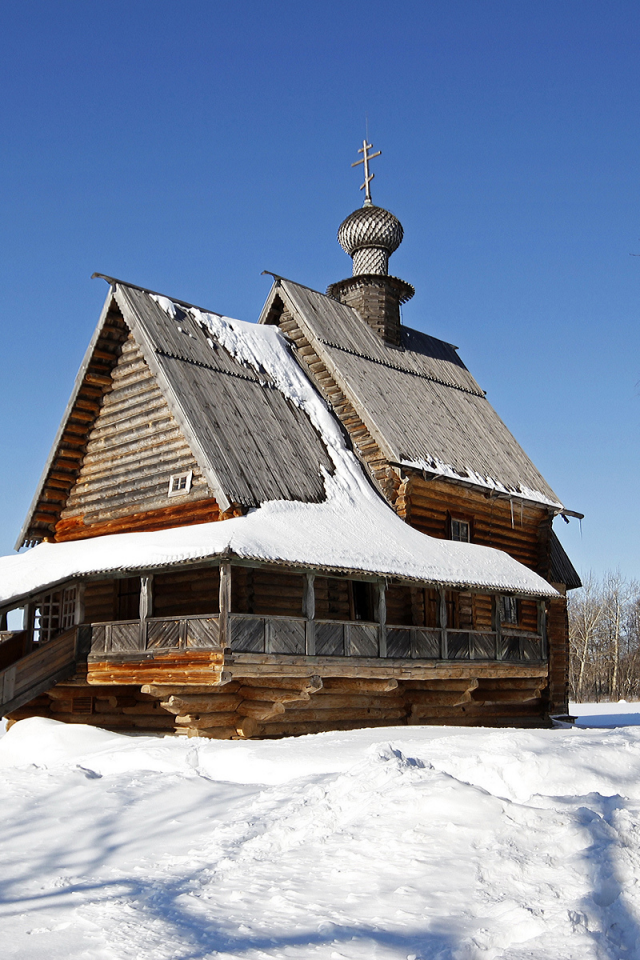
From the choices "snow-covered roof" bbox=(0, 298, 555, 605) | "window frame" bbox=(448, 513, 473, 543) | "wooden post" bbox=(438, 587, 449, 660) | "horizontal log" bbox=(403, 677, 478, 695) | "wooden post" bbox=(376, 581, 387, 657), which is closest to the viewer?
"snow-covered roof" bbox=(0, 298, 555, 605)

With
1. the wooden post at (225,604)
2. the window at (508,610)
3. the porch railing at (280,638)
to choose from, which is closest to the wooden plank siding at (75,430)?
A: the porch railing at (280,638)

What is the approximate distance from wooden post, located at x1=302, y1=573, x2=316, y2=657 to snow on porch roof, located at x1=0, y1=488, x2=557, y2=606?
580 mm

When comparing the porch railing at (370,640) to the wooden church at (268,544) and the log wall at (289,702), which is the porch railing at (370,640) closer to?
the wooden church at (268,544)

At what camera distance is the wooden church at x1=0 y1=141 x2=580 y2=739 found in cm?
1595

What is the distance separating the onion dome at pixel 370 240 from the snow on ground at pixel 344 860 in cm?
1909

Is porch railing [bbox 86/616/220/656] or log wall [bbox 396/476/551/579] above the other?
log wall [bbox 396/476/551/579]

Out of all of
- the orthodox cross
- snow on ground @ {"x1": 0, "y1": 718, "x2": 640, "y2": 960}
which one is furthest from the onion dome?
snow on ground @ {"x1": 0, "y1": 718, "x2": 640, "y2": 960}

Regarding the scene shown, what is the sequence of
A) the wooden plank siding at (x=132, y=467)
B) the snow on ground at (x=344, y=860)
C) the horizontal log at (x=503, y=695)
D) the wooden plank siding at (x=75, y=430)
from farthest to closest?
1. the horizontal log at (x=503, y=695)
2. the wooden plank siding at (x=75, y=430)
3. the wooden plank siding at (x=132, y=467)
4. the snow on ground at (x=344, y=860)

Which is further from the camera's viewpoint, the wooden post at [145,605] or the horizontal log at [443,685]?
the horizontal log at [443,685]

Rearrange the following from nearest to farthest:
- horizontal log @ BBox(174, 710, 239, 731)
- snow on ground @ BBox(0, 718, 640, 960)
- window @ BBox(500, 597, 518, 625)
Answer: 1. snow on ground @ BBox(0, 718, 640, 960)
2. horizontal log @ BBox(174, 710, 239, 731)
3. window @ BBox(500, 597, 518, 625)

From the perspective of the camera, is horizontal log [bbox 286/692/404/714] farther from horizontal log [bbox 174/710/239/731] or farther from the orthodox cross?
the orthodox cross

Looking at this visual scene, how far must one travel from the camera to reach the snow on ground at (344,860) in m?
6.08

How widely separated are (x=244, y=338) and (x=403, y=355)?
20.4 feet

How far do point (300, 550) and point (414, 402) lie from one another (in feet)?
31.4
